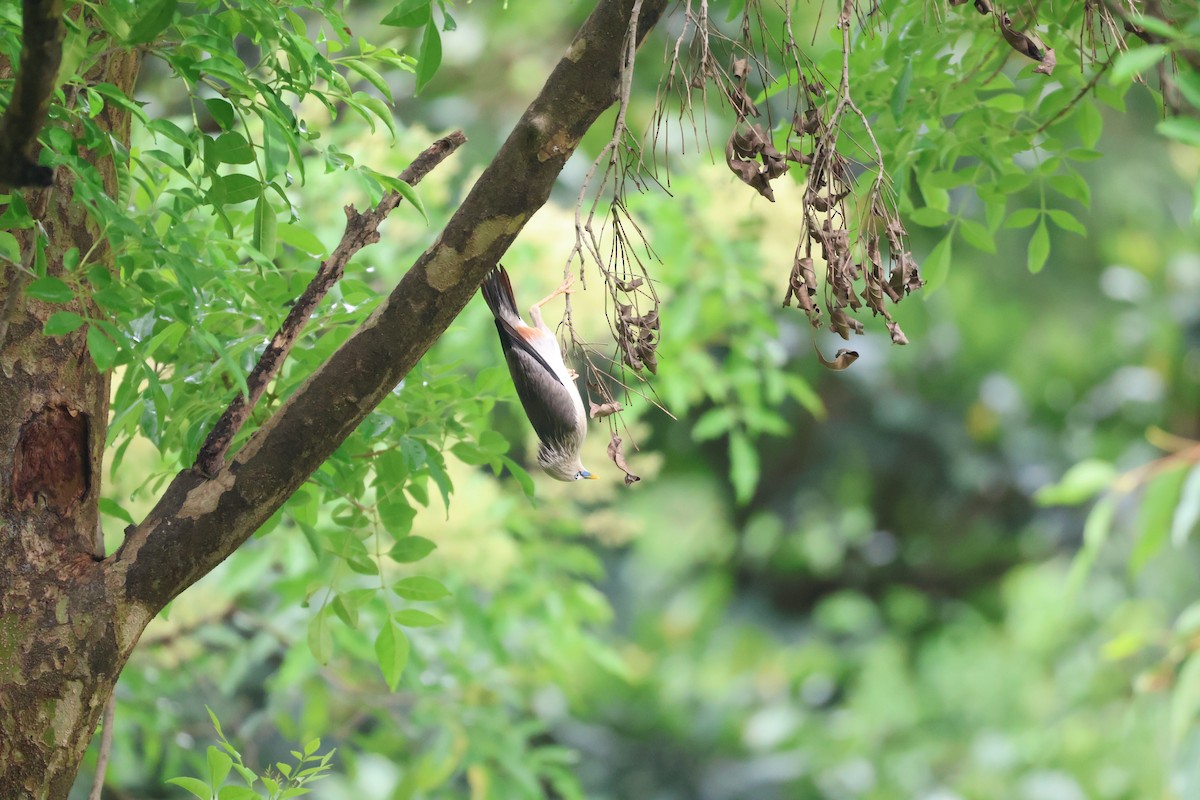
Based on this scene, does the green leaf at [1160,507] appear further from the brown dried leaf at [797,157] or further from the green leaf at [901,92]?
the brown dried leaf at [797,157]

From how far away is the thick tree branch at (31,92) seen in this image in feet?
1.47

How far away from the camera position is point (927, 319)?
3277mm

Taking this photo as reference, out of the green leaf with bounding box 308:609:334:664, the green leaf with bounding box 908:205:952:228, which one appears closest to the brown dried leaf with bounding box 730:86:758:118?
the green leaf with bounding box 908:205:952:228

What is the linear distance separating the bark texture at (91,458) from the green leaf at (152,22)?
0.20m

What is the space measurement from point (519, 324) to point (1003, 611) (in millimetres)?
3100

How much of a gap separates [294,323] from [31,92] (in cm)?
27

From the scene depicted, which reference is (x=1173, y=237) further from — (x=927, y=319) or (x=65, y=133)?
(x=65, y=133)

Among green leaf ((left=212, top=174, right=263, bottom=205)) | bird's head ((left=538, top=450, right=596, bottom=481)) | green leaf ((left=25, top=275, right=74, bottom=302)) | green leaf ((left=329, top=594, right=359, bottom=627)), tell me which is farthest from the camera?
bird's head ((left=538, top=450, right=596, bottom=481))

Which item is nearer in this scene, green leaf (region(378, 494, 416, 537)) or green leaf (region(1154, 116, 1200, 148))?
green leaf (region(1154, 116, 1200, 148))

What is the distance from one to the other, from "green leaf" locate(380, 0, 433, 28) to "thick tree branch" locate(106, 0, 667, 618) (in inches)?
3.2

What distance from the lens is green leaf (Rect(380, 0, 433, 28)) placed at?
1.98 ft

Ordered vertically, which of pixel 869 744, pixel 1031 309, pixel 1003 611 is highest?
pixel 1031 309

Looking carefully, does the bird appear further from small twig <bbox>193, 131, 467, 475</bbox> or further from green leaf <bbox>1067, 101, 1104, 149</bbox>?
green leaf <bbox>1067, 101, 1104, 149</bbox>

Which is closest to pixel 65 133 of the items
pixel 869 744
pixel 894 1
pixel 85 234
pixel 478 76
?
pixel 85 234
